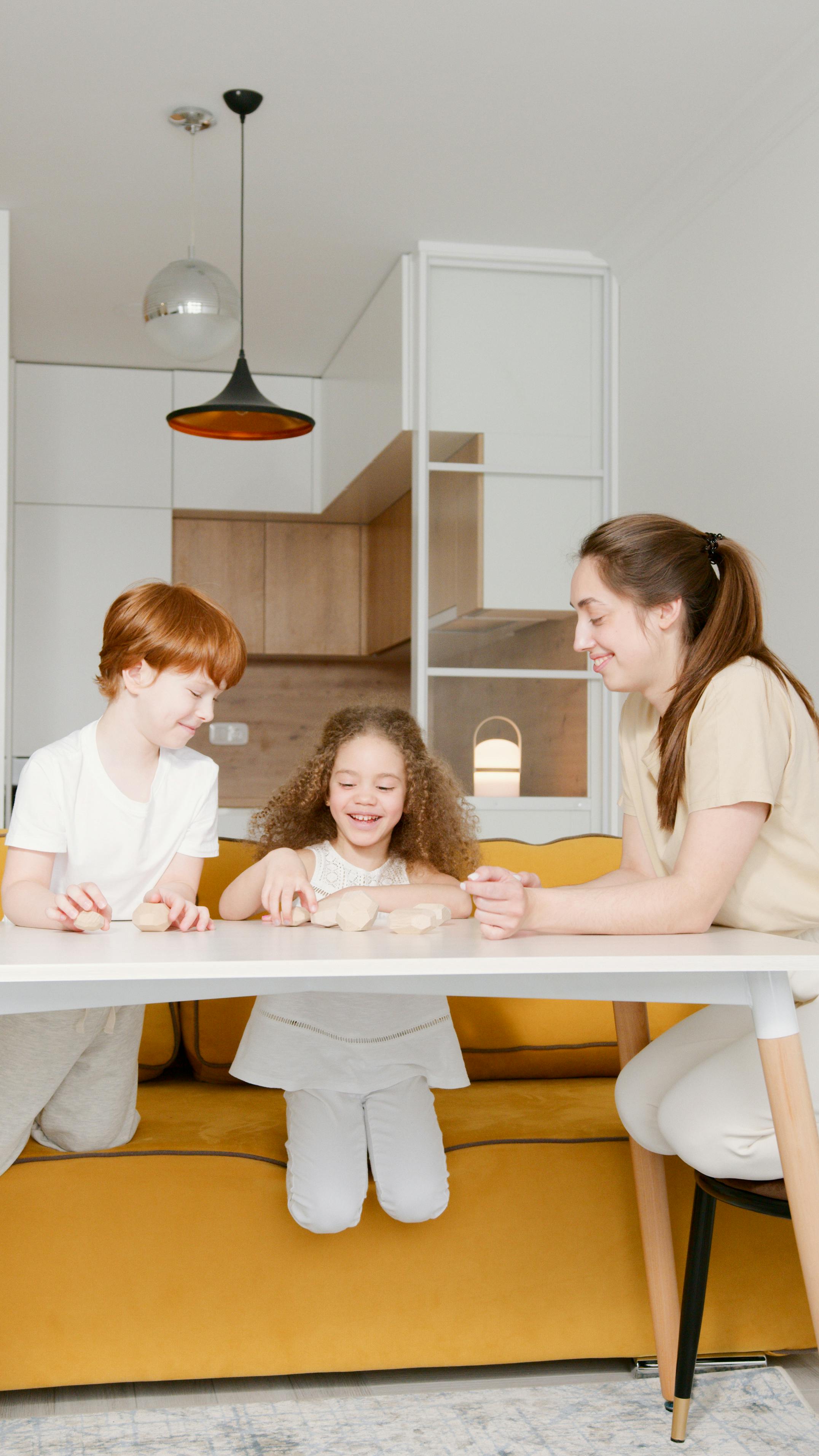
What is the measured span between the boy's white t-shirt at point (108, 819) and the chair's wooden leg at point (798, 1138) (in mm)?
820

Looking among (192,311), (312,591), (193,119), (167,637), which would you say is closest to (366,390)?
(312,591)

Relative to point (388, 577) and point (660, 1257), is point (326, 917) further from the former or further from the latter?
point (388, 577)

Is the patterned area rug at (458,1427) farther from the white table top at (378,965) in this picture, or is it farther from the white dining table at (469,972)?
the white table top at (378,965)

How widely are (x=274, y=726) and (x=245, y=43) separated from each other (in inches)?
134

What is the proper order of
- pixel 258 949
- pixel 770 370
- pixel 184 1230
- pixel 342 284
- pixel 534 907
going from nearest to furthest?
pixel 258 949
pixel 534 907
pixel 184 1230
pixel 770 370
pixel 342 284

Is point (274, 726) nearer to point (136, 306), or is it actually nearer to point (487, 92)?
point (136, 306)

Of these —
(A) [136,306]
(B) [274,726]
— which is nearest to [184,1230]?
(A) [136,306]

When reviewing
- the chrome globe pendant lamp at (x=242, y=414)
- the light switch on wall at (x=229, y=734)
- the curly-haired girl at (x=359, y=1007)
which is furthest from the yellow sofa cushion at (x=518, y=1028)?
the light switch on wall at (x=229, y=734)

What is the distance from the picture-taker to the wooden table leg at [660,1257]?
1.59 metres

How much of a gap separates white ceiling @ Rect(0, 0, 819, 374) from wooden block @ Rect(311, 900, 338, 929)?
2.24 metres

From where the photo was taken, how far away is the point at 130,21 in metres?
2.87

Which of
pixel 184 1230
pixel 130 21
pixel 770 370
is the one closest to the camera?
pixel 184 1230

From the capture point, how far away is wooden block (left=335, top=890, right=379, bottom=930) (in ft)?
4.46

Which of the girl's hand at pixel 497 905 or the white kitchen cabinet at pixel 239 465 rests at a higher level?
the white kitchen cabinet at pixel 239 465
